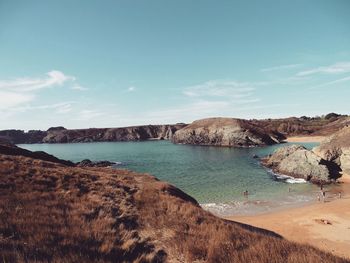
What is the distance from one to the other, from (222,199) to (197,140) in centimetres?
11019

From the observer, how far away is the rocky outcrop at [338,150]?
2007 inches

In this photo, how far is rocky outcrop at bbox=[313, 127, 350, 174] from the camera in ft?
167

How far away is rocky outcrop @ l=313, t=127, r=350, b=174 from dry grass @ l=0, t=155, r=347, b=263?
47316 millimetres

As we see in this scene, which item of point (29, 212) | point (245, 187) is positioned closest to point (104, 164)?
point (245, 187)

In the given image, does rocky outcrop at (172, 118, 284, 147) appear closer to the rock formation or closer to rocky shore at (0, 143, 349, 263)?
the rock formation

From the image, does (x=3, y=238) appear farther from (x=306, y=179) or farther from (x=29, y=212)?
(x=306, y=179)

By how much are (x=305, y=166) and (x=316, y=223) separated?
27.0 m

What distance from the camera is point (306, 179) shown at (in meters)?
48.9

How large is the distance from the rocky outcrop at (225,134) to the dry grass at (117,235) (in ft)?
384

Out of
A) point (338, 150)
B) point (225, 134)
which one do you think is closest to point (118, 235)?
point (338, 150)

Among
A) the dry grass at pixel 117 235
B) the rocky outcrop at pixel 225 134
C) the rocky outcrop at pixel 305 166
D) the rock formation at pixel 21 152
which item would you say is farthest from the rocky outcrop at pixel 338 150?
the rocky outcrop at pixel 225 134

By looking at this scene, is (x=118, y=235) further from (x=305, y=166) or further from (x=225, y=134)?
(x=225, y=134)

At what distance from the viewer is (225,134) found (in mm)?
135000

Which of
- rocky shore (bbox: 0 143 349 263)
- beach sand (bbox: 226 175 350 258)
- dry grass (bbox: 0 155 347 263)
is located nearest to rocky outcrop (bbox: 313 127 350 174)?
beach sand (bbox: 226 175 350 258)
